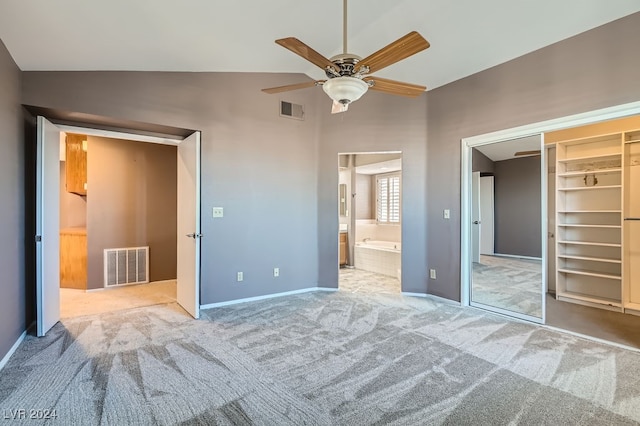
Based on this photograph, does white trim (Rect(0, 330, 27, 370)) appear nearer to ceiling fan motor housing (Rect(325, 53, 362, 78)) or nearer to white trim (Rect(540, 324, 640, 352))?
ceiling fan motor housing (Rect(325, 53, 362, 78))

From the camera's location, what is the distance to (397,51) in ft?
6.25

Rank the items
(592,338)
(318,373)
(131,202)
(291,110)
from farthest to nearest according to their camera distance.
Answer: (131,202) → (291,110) → (592,338) → (318,373)

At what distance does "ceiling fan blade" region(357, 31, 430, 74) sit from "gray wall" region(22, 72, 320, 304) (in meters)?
2.39

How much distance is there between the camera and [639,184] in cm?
359

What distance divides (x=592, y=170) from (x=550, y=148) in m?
0.56

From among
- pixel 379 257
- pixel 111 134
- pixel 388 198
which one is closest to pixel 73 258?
pixel 111 134

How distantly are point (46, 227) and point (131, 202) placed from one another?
6.98ft

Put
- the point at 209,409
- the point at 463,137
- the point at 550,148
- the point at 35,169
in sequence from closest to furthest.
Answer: the point at 209,409 < the point at 35,169 < the point at 463,137 < the point at 550,148

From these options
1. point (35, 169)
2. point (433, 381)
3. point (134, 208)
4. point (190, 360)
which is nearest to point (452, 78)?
point (433, 381)

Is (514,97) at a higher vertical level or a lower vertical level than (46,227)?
higher

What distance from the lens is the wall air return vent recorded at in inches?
190

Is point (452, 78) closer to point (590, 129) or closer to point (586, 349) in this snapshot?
point (590, 129)

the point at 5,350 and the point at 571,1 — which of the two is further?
the point at 571,1

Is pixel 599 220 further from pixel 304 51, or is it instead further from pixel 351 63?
pixel 304 51
